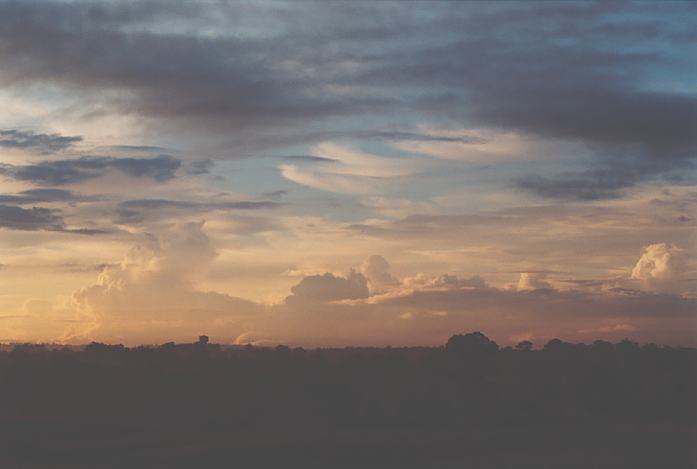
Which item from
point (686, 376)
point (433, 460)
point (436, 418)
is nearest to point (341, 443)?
point (433, 460)

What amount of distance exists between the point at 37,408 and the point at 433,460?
2703 centimetres

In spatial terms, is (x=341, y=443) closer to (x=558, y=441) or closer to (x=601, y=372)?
(x=558, y=441)

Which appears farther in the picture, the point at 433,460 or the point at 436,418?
the point at 436,418

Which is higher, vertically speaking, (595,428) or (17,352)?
(17,352)

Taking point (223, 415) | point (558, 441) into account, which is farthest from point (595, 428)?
point (223, 415)

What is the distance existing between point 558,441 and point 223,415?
67.8 ft

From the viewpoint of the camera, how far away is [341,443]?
54250 millimetres

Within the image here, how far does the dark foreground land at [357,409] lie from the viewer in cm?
5044

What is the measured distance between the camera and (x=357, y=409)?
6359cm

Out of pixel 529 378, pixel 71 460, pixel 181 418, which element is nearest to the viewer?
pixel 71 460

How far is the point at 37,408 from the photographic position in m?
61.7

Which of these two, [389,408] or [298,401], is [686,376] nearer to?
[389,408]

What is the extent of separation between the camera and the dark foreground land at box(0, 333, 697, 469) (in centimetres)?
5044

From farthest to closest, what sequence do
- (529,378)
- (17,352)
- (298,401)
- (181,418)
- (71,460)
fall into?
1. (17,352)
2. (529,378)
3. (298,401)
4. (181,418)
5. (71,460)
